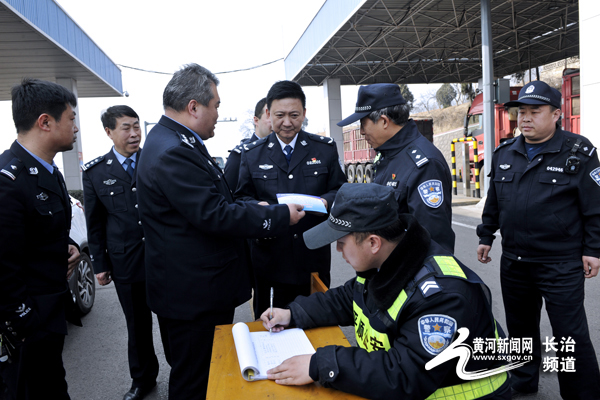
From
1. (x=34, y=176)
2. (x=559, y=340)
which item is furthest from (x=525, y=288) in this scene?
(x=34, y=176)

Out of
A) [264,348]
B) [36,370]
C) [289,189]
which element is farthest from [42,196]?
[289,189]

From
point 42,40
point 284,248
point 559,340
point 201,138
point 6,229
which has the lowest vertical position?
point 559,340

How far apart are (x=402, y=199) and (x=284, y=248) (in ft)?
3.12

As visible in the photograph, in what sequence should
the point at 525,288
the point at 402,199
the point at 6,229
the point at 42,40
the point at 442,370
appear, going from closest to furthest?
1. the point at 442,370
2. the point at 6,229
3. the point at 402,199
4. the point at 525,288
5. the point at 42,40

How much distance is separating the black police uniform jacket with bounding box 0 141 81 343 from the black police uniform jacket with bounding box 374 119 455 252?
1813mm

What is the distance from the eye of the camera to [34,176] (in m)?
2.17

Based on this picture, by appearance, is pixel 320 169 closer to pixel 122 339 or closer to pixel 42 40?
pixel 122 339

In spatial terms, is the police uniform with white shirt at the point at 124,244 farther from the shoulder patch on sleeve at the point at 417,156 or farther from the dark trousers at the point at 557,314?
the dark trousers at the point at 557,314

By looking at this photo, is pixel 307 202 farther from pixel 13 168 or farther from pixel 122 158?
pixel 122 158

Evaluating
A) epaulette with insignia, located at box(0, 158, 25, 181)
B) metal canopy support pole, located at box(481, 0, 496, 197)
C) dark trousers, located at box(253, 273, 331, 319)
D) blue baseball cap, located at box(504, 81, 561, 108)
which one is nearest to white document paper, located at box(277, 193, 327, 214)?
dark trousers, located at box(253, 273, 331, 319)

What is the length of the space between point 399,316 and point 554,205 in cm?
175

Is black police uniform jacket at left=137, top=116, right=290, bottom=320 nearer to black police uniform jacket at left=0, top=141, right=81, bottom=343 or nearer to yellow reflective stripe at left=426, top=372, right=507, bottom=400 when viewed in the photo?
black police uniform jacket at left=0, top=141, right=81, bottom=343

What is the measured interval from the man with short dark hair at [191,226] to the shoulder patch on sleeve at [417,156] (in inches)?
27.8

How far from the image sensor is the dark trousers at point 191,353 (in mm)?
2291
